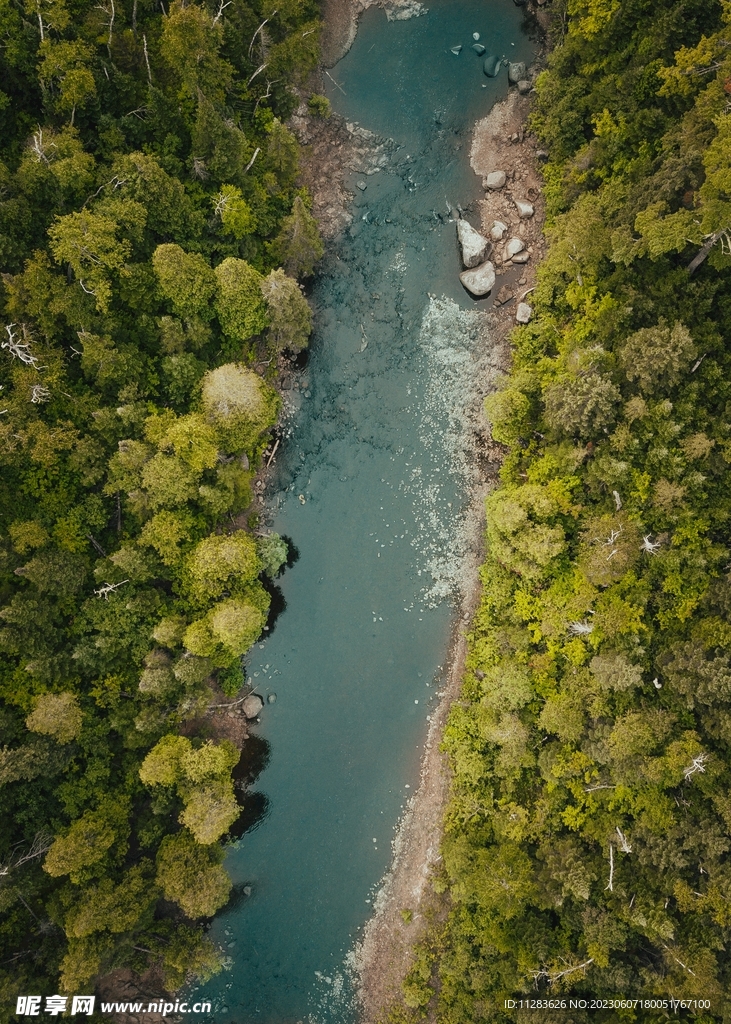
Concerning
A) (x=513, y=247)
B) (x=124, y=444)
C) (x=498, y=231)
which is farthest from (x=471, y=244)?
(x=124, y=444)

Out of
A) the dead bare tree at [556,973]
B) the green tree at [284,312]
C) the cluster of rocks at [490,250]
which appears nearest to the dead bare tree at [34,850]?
the dead bare tree at [556,973]

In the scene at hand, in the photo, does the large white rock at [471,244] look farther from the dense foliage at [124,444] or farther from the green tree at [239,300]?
the green tree at [239,300]

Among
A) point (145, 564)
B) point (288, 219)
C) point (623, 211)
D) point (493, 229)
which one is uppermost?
point (623, 211)

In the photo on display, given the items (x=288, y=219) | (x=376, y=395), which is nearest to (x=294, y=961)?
(x=376, y=395)

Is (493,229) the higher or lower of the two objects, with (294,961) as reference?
higher

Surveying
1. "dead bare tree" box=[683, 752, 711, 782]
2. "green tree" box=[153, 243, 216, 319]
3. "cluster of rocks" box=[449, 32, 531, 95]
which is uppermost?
"cluster of rocks" box=[449, 32, 531, 95]

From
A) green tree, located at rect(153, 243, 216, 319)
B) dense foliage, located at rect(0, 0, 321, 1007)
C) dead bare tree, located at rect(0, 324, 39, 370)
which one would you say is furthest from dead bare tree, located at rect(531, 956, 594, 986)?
dead bare tree, located at rect(0, 324, 39, 370)

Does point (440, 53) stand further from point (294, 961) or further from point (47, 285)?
point (294, 961)

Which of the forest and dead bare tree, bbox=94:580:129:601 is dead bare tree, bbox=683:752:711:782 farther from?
dead bare tree, bbox=94:580:129:601
